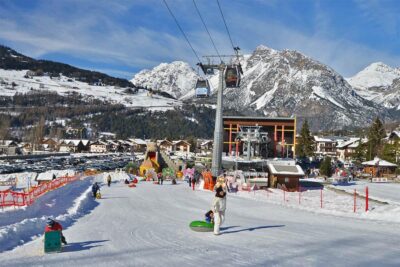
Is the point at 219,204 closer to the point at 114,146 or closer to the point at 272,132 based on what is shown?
the point at 272,132

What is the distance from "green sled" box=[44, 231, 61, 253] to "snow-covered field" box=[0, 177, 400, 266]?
19 centimetres

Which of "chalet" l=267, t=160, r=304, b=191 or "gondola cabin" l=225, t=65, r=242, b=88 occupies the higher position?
"gondola cabin" l=225, t=65, r=242, b=88

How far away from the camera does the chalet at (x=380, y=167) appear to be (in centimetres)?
6178

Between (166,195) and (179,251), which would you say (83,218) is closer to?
(179,251)

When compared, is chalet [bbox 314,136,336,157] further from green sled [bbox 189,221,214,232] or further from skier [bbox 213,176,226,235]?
skier [bbox 213,176,226,235]

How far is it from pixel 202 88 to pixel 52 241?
114 ft

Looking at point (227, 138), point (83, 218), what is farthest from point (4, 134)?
point (83, 218)

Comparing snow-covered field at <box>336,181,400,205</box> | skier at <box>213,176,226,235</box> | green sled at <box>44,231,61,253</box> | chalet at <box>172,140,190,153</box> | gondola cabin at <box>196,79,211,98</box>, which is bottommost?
snow-covered field at <box>336,181,400,205</box>

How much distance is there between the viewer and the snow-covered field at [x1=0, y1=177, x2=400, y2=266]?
30.2 ft

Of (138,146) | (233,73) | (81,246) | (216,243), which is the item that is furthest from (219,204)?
(138,146)

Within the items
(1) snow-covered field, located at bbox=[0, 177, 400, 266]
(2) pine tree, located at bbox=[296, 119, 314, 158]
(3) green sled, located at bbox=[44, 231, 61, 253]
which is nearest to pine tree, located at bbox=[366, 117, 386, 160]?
(2) pine tree, located at bbox=[296, 119, 314, 158]

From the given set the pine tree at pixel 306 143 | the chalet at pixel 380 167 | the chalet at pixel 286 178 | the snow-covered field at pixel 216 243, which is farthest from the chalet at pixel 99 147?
the snow-covered field at pixel 216 243

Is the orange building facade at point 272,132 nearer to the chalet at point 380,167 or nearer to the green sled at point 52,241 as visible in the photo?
the chalet at point 380,167

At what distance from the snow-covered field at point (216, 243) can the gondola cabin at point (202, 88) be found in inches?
1047
